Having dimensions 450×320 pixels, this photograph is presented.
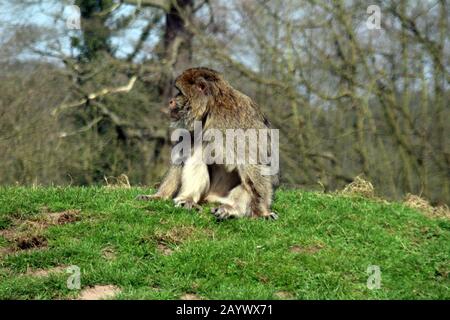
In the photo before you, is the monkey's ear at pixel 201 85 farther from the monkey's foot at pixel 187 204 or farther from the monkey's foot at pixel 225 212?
the monkey's foot at pixel 225 212

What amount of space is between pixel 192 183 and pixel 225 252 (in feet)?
5.19

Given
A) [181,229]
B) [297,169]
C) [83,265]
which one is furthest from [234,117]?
[297,169]

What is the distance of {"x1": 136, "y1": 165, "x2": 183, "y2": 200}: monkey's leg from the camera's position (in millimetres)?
8672

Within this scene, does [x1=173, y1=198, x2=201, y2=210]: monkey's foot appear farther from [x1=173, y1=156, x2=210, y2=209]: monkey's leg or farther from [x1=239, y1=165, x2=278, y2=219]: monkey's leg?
[x1=239, y1=165, x2=278, y2=219]: monkey's leg

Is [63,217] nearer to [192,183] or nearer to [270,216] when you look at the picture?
[192,183]

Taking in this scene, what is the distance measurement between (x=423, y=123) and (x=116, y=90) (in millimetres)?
9690

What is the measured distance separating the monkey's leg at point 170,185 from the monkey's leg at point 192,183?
0.27m

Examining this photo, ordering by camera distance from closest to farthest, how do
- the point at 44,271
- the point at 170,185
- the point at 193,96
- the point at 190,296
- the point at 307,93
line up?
the point at 190,296 → the point at 44,271 → the point at 193,96 → the point at 170,185 → the point at 307,93

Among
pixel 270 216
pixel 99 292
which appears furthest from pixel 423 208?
pixel 99 292

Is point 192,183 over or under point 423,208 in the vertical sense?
over

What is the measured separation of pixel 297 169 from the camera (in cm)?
1939

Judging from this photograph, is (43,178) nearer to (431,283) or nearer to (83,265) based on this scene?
(83,265)

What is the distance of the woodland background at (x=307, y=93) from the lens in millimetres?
19062

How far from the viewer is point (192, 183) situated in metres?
8.33
